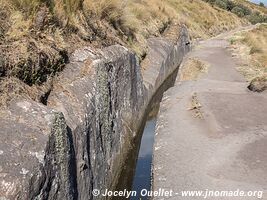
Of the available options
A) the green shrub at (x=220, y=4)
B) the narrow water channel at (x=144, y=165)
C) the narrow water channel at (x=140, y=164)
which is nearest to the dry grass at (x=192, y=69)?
the narrow water channel at (x=140, y=164)

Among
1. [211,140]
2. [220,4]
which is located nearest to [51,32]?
[211,140]

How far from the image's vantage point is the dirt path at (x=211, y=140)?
10.6 meters

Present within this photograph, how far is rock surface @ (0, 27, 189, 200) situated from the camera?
689cm

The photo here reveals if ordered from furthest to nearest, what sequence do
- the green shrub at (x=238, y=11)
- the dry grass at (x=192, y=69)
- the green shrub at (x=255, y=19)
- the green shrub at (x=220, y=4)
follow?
1. the green shrub at (x=255, y=19)
2. the green shrub at (x=238, y=11)
3. the green shrub at (x=220, y=4)
4. the dry grass at (x=192, y=69)

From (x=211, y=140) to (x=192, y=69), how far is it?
12691 mm

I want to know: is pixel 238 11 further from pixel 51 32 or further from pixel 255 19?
pixel 51 32

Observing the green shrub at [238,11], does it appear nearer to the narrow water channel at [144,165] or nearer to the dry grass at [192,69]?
the dry grass at [192,69]

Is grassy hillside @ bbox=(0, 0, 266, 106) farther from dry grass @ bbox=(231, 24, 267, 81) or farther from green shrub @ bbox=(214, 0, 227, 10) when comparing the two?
green shrub @ bbox=(214, 0, 227, 10)

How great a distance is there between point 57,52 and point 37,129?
3938 millimetres

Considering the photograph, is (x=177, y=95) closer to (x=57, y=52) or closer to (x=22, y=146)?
(x=57, y=52)

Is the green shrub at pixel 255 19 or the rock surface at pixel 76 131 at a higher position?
the rock surface at pixel 76 131

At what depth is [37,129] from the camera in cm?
764

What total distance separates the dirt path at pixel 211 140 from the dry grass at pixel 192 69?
98.8 inches

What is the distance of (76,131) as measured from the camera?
9461mm
